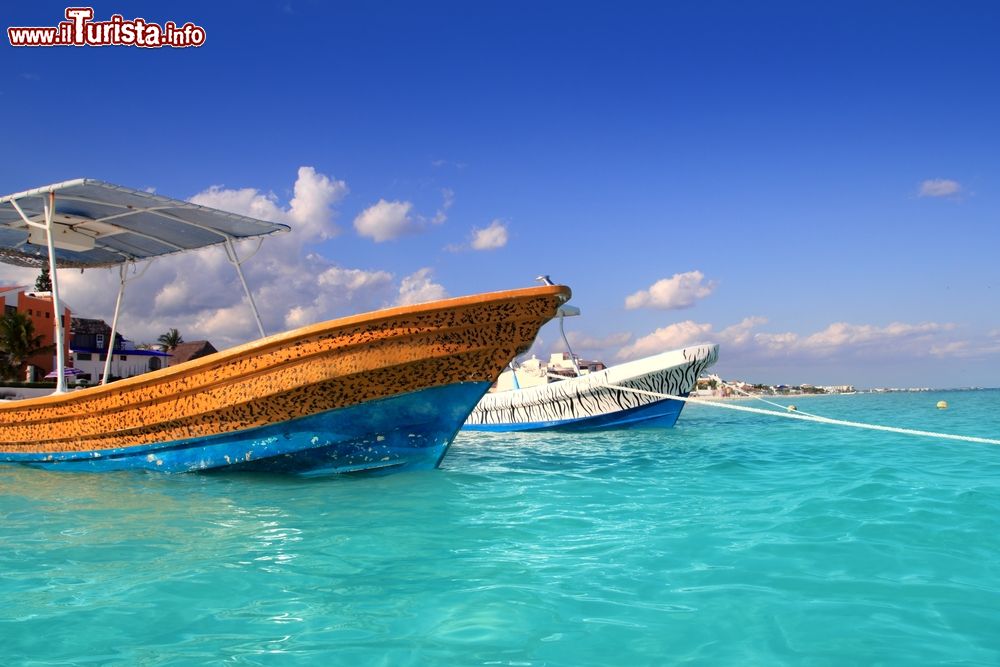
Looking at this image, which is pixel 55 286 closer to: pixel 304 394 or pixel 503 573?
pixel 304 394

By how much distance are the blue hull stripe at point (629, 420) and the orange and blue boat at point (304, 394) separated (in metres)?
7.81

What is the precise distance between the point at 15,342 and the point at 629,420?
35.0 m

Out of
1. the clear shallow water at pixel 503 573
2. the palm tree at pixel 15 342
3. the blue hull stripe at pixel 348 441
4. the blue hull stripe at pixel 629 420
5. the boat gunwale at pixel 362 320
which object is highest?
the palm tree at pixel 15 342

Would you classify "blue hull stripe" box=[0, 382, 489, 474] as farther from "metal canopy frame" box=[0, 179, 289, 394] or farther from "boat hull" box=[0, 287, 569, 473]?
"metal canopy frame" box=[0, 179, 289, 394]

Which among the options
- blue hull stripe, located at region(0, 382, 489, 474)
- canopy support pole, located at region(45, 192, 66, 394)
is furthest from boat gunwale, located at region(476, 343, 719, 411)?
canopy support pole, located at region(45, 192, 66, 394)

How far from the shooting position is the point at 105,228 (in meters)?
8.61

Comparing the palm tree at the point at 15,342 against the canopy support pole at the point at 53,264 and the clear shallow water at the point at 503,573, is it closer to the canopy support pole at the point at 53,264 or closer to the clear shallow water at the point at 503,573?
the canopy support pole at the point at 53,264

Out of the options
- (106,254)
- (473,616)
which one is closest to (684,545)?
(473,616)

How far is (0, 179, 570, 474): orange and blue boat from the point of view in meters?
5.81

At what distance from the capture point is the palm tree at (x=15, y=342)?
34.0 m

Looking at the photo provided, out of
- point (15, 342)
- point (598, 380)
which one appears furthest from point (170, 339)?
point (598, 380)

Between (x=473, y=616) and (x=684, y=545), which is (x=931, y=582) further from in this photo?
(x=473, y=616)

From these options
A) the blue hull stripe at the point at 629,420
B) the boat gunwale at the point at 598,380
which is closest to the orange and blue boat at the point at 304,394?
the boat gunwale at the point at 598,380

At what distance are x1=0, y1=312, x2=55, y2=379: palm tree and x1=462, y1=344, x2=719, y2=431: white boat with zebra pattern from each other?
105ft
